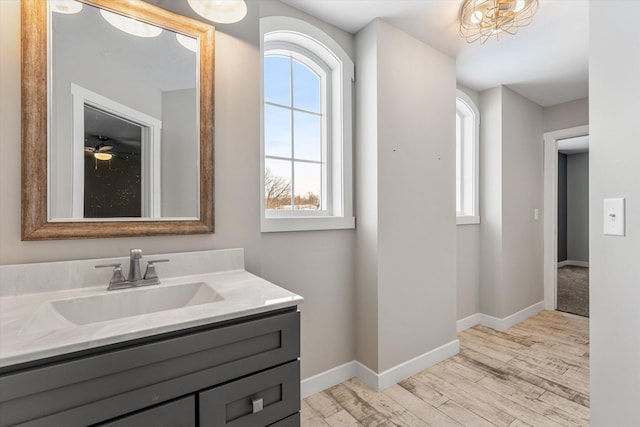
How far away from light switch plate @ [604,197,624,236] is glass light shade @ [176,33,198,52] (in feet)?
5.93

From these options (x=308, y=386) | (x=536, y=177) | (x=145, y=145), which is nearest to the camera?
(x=145, y=145)

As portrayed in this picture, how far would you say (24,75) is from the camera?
1.09m

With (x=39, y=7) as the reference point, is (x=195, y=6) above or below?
above

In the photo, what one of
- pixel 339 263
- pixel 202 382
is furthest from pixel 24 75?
pixel 339 263

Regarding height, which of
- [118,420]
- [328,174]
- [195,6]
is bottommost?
[118,420]

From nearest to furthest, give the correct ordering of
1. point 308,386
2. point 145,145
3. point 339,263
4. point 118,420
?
1. point 118,420
2. point 145,145
3. point 308,386
4. point 339,263

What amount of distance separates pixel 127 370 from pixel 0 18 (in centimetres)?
132

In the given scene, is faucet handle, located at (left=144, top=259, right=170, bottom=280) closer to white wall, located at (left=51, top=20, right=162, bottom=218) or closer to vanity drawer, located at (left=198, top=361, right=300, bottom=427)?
white wall, located at (left=51, top=20, right=162, bottom=218)

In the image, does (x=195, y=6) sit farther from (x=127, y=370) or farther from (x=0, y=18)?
(x=127, y=370)

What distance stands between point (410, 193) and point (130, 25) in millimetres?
1846

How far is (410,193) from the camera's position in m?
2.15

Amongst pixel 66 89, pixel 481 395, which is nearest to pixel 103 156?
pixel 66 89

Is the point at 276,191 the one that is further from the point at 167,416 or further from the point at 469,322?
→ the point at 469,322

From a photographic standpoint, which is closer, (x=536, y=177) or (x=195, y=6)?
(x=195, y=6)
